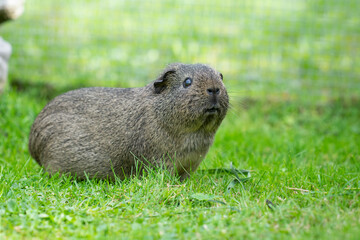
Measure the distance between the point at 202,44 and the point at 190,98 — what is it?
5260 millimetres

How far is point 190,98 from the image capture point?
15.9 ft

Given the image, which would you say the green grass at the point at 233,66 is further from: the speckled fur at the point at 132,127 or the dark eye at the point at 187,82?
the dark eye at the point at 187,82

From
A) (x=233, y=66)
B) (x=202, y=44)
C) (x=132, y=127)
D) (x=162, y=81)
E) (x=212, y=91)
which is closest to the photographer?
(x=212, y=91)

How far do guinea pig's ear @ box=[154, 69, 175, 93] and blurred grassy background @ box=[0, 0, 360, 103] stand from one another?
13.8ft

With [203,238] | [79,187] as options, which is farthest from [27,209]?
[203,238]

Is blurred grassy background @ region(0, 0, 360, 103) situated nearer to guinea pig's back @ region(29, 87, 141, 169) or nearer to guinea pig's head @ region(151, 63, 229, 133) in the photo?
guinea pig's back @ region(29, 87, 141, 169)

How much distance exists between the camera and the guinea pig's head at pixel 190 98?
15.8 ft

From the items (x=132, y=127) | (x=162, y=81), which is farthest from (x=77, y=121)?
(x=162, y=81)

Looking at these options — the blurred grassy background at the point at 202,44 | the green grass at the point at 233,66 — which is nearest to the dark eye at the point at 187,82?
the green grass at the point at 233,66

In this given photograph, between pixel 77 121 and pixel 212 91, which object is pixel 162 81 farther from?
pixel 77 121

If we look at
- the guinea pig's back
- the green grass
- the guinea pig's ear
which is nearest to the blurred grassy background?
the green grass

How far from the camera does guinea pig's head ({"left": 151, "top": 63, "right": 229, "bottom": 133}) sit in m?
4.81

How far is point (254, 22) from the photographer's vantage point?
9938 millimetres

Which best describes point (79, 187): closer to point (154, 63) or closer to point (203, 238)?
point (203, 238)
